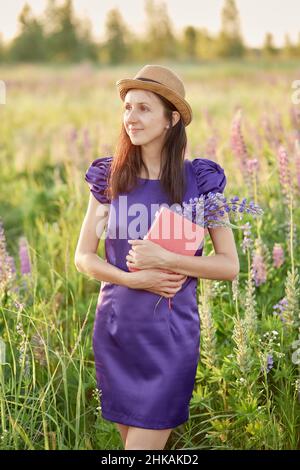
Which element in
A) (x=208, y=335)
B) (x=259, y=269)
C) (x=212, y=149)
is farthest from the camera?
(x=212, y=149)

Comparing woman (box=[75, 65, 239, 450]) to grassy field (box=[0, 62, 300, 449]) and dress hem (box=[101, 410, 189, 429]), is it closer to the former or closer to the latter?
dress hem (box=[101, 410, 189, 429])

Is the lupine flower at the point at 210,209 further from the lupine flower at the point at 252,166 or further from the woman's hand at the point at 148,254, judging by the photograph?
the lupine flower at the point at 252,166

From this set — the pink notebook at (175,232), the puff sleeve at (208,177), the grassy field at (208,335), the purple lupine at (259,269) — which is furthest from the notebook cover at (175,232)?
the purple lupine at (259,269)

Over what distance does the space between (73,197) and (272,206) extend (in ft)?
4.88

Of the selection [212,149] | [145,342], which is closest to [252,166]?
[212,149]

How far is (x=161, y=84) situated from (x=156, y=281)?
2.32 ft

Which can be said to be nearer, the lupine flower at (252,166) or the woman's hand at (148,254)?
the woman's hand at (148,254)

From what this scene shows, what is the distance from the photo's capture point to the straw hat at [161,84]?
259 cm

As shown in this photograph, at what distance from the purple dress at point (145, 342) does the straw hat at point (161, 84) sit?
0.28 m

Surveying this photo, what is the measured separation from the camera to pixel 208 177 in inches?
106

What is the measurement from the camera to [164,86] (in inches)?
102

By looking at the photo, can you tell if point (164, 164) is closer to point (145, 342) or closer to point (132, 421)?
point (145, 342)

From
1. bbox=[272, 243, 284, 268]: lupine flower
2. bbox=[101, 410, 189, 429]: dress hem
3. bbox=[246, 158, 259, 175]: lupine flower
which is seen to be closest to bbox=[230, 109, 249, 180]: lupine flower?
bbox=[246, 158, 259, 175]: lupine flower
